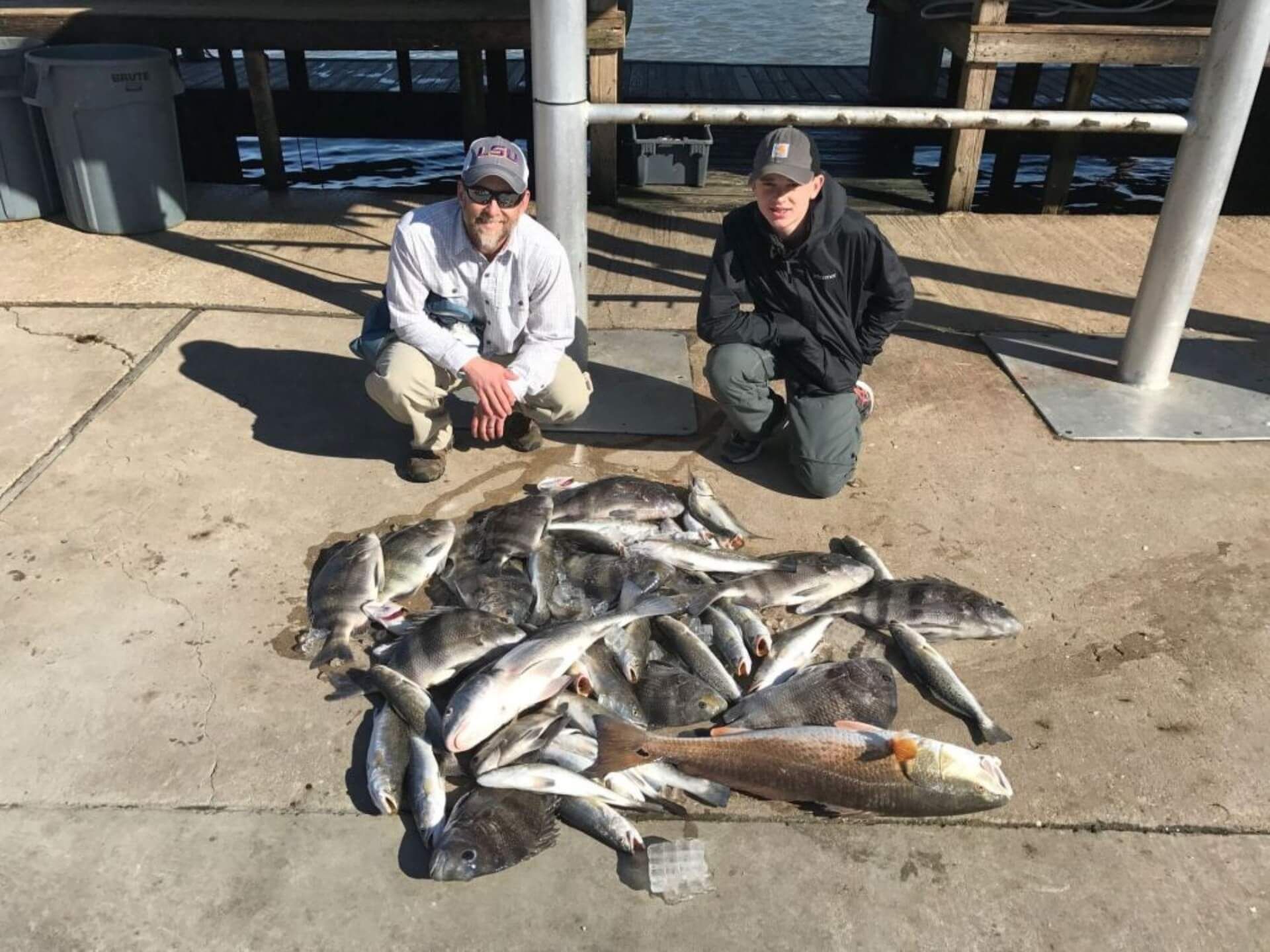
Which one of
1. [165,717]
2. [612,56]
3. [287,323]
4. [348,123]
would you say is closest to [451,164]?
[348,123]

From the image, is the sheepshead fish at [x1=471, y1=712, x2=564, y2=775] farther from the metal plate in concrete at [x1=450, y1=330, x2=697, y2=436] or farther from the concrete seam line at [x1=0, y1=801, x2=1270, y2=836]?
the metal plate in concrete at [x1=450, y1=330, x2=697, y2=436]

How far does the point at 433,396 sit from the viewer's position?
14.3ft

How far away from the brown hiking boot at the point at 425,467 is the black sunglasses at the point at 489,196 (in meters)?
1.08

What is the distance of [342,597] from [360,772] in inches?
28.1

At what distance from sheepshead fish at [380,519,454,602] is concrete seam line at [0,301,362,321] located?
2.34 metres

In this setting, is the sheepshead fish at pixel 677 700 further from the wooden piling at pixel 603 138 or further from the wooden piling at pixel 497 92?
the wooden piling at pixel 497 92

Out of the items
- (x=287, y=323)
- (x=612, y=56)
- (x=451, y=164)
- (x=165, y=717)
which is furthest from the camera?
(x=451, y=164)

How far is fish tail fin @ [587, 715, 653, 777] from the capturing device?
9.54 ft

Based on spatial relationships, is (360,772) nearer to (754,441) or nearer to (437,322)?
(437,322)

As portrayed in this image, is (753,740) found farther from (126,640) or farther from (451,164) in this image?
(451,164)

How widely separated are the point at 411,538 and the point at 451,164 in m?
8.13

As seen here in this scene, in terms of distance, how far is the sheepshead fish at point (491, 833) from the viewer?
2.75 metres

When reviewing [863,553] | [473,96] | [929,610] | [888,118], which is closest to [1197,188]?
[888,118]

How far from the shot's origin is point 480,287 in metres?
4.26
